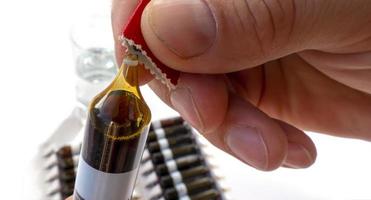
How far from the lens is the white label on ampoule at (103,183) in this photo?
366 millimetres

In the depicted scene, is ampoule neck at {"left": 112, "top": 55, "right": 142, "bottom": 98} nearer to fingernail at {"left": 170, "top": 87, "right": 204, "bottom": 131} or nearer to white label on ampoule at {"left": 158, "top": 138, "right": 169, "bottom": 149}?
fingernail at {"left": 170, "top": 87, "right": 204, "bottom": 131}

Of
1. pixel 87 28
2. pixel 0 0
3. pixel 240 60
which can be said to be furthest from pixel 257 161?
pixel 0 0

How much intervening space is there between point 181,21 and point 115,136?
0.08m

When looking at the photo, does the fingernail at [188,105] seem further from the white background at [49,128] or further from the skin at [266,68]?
the white background at [49,128]

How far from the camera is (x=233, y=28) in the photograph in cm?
35

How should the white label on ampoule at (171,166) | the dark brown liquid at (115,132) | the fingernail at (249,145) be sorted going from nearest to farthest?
the dark brown liquid at (115,132), the fingernail at (249,145), the white label on ampoule at (171,166)

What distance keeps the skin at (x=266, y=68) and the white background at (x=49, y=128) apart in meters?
0.10

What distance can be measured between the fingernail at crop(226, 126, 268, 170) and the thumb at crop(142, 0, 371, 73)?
83mm

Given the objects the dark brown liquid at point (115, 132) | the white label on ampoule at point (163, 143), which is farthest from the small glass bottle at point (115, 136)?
the white label on ampoule at point (163, 143)

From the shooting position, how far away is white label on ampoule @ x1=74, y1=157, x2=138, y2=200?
366 mm

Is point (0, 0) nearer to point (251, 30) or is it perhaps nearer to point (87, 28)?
point (87, 28)

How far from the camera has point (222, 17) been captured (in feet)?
1.15

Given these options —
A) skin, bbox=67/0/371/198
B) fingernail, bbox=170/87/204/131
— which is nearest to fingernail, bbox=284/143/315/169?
skin, bbox=67/0/371/198

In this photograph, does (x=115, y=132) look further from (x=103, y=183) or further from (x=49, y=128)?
(x=49, y=128)
